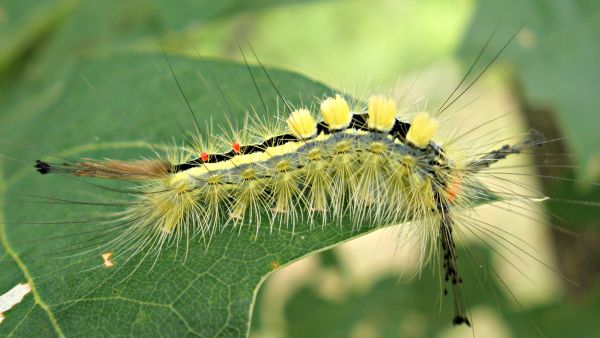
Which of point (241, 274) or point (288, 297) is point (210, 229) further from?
point (288, 297)

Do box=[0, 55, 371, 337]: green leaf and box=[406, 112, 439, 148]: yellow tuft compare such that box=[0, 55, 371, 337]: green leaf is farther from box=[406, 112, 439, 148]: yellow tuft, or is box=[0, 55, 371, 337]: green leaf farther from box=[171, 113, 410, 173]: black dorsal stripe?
box=[406, 112, 439, 148]: yellow tuft

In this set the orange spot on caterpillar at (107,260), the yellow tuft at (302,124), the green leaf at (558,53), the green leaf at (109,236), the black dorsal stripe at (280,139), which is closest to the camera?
the green leaf at (109,236)

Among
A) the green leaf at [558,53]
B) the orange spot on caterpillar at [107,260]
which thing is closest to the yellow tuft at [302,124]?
the orange spot on caterpillar at [107,260]

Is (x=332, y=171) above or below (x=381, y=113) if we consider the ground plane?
below

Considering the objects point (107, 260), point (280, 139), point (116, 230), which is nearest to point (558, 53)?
point (280, 139)

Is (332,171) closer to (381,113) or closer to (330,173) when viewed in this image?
(330,173)

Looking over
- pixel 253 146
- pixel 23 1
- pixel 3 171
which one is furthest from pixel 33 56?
pixel 253 146

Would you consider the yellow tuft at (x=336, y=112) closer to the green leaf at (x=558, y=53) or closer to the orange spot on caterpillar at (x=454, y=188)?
the orange spot on caterpillar at (x=454, y=188)
